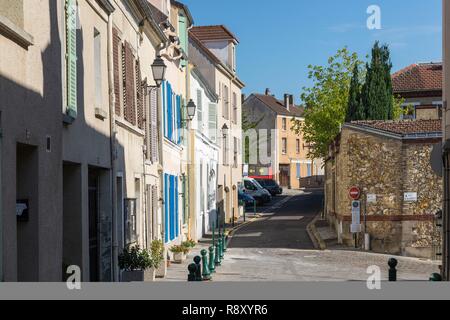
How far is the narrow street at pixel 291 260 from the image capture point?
1786 centimetres

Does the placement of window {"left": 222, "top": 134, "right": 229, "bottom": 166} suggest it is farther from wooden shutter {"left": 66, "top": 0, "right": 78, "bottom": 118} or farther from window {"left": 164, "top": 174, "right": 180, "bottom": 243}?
wooden shutter {"left": 66, "top": 0, "right": 78, "bottom": 118}

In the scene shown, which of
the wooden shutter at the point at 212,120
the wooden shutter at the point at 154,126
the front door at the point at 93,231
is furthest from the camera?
the wooden shutter at the point at 212,120

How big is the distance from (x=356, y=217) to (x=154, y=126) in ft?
28.6

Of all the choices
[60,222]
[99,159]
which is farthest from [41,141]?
[99,159]

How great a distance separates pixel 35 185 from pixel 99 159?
13.3 feet

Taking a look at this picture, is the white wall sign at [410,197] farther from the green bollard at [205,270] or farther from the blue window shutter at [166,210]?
the green bollard at [205,270]

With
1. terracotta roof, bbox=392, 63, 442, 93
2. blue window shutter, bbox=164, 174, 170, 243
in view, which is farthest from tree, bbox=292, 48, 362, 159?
blue window shutter, bbox=164, 174, 170, 243

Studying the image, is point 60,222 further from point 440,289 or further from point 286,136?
point 286,136

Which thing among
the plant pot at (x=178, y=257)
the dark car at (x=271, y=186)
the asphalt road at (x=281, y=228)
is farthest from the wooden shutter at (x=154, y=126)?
the dark car at (x=271, y=186)

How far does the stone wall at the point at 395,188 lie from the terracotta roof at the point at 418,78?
21540 mm

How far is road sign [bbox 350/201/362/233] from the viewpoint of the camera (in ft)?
80.7

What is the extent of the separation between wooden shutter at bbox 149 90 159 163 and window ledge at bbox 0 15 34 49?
11155mm

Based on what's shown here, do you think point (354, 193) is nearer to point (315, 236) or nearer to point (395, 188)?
point (395, 188)

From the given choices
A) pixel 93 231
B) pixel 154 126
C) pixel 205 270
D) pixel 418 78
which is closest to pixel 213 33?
pixel 418 78
